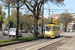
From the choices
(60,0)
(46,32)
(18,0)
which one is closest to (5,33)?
(46,32)

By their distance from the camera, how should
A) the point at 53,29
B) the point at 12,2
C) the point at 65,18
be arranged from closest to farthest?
1. the point at 12,2
2. the point at 53,29
3. the point at 65,18

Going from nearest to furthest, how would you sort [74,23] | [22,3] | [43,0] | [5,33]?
[22,3], [43,0], [5,33], [74,23]

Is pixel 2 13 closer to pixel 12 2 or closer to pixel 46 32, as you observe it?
pixel 46 32

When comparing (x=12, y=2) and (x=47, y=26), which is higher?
(x=12, y=2)

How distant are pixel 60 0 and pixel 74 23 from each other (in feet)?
324

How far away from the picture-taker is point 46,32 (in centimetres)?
2700

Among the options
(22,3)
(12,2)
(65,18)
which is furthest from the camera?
(65,18)

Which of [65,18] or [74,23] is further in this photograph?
[74,23]

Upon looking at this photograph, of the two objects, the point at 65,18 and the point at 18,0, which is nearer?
the point at 18,0

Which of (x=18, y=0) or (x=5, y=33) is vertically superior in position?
(x=18, y=0)

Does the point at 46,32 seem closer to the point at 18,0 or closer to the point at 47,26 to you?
the point at 47,26

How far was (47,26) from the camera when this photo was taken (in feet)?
89.3

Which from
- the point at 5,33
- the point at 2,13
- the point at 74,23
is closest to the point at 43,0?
the point at 5,33

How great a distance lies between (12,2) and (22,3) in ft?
10.1
